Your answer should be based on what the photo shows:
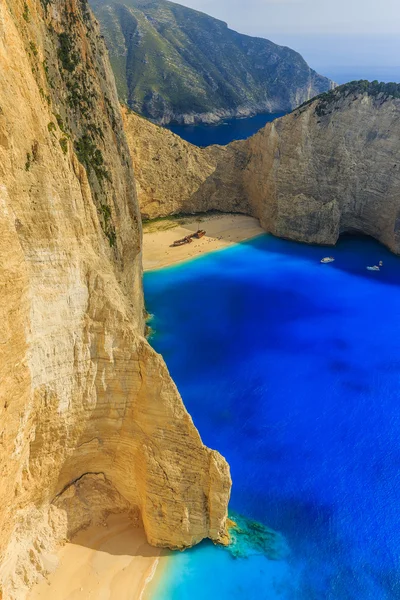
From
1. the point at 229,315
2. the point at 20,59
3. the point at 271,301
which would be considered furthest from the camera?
the point at 271,301

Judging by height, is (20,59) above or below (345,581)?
above

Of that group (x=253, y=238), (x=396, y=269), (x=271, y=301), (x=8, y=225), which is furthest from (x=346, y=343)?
(x=8, y=225)

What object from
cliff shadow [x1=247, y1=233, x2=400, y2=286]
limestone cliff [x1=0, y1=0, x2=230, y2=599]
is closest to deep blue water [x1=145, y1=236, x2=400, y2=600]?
cliff shadow [x1=247, y1=233, x2=400, y2=286]

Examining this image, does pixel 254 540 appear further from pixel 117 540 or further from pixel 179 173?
pixel 179 173

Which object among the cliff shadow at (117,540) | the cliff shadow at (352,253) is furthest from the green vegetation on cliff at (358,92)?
the cliff shadow at (117,540)

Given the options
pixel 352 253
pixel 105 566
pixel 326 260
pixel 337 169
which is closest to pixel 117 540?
pixel 105 566

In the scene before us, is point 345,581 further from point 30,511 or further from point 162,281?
point 162,281
